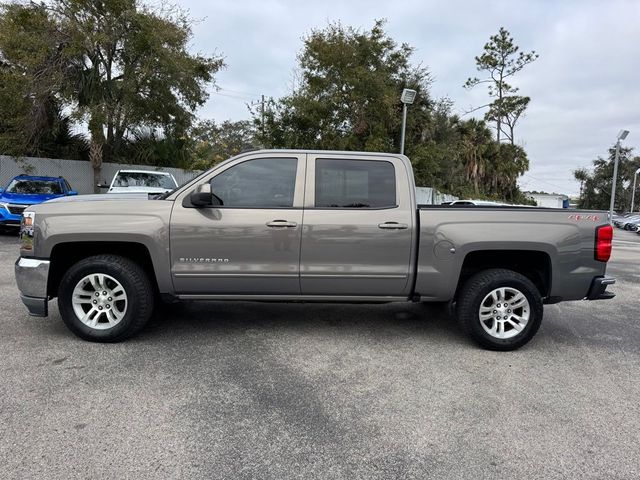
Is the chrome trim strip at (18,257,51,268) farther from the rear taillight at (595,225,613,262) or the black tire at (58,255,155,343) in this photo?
the rear taillight at (595,225,613,262)

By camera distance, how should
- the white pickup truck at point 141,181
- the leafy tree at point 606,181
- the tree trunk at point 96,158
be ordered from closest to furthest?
the white pickup truck at point 141,181
the tree trunk at point 96,158
the leafy tree at point 606,181

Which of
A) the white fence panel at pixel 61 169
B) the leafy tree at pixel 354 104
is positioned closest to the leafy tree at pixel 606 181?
the leafy tree at pixel 354 104

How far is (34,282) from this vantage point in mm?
4504

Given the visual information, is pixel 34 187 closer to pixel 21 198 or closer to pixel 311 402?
pixel 21 198

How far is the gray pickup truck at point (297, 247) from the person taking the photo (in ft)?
14.8

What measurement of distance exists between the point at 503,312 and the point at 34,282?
4.47 meters

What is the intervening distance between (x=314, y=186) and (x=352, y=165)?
1.48 feet

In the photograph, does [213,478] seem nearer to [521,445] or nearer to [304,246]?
[521,445]

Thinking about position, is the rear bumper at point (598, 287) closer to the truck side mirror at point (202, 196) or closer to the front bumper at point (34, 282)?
the truck side mirror at point (202, 196)

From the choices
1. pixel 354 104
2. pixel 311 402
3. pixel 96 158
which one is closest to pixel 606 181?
pixel 354 104

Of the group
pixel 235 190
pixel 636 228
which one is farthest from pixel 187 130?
pixel 636 228

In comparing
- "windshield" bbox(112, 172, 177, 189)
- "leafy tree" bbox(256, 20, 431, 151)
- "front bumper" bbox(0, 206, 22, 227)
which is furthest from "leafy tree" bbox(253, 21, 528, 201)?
"front bumper" bbox(0, 206, 22, 227)

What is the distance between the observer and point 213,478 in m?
2.62

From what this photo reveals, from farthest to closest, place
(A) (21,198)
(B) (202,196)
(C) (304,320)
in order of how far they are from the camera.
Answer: (A) (21,198), (C) (304,320), (B) (202,196)
